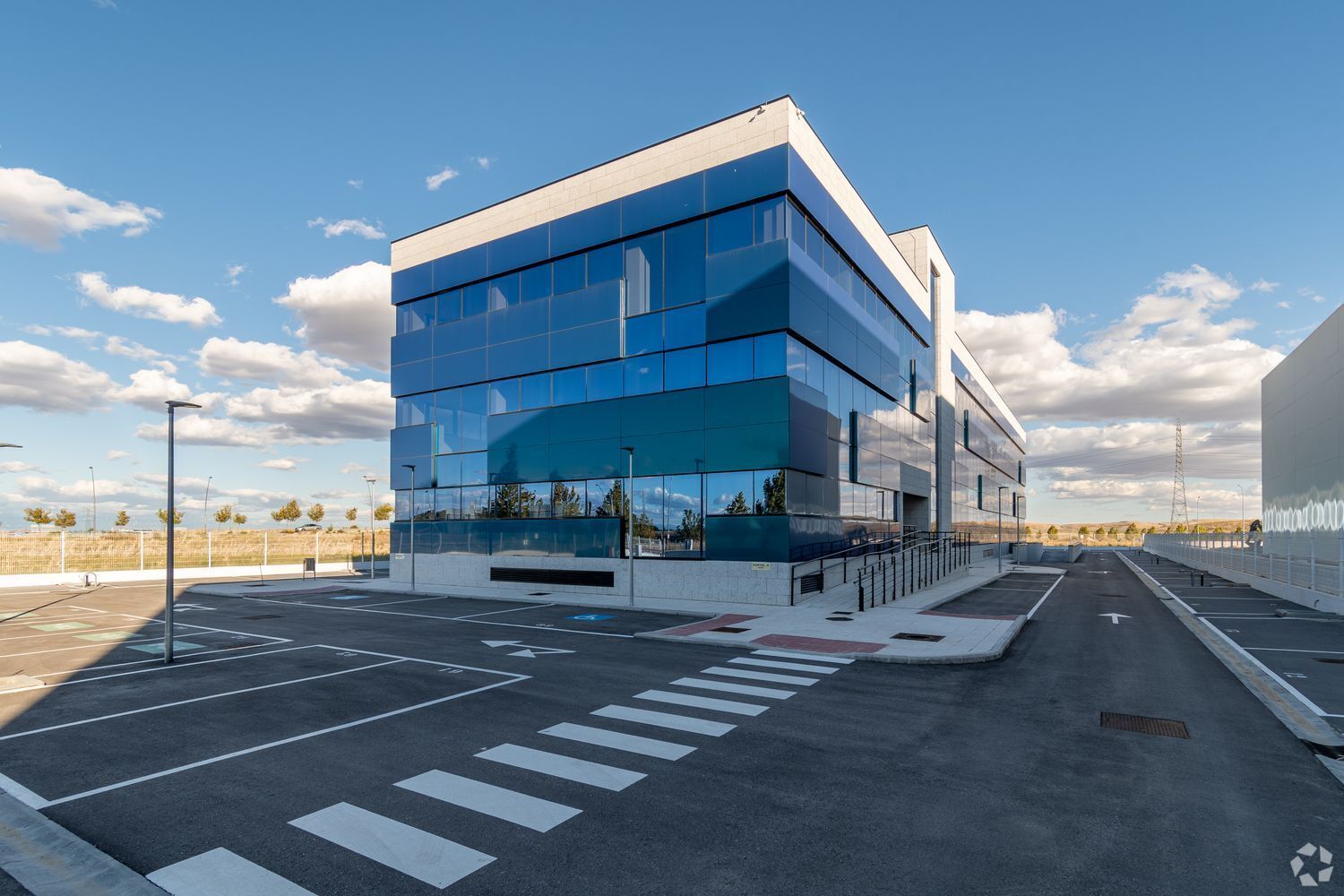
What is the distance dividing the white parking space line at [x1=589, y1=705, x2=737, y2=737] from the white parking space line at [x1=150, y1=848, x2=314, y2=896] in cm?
528

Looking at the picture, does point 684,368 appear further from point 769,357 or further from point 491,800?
point 491,800

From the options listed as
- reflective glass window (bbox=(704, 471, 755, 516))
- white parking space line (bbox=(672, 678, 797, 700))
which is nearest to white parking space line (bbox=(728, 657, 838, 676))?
white parking space line (bbox=(672, 678, 797, 700))

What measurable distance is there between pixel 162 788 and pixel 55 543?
199 feet

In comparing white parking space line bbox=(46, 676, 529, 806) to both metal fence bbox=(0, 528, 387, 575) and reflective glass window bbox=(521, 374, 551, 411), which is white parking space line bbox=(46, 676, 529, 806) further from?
metal fence bbox=(0, 528, 387, 575)

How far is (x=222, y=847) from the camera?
243 inches

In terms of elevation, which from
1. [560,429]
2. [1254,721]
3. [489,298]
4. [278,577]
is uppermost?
[489,298]

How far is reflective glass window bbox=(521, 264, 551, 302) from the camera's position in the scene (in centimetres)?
3247

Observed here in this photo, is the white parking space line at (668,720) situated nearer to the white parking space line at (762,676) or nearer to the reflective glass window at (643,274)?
the white parking space line at (762,676)

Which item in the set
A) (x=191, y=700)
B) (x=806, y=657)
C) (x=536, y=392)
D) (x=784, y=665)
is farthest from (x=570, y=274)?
(x=191, y=700)

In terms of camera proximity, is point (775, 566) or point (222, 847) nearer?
point (222, 847)

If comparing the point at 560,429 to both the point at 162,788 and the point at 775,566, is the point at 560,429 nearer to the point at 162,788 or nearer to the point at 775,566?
the point at 775,566

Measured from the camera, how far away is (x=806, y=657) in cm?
1541

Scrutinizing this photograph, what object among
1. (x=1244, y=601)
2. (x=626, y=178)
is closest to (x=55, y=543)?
(x=626, y=178)

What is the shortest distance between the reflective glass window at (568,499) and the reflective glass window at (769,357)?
991 cm
